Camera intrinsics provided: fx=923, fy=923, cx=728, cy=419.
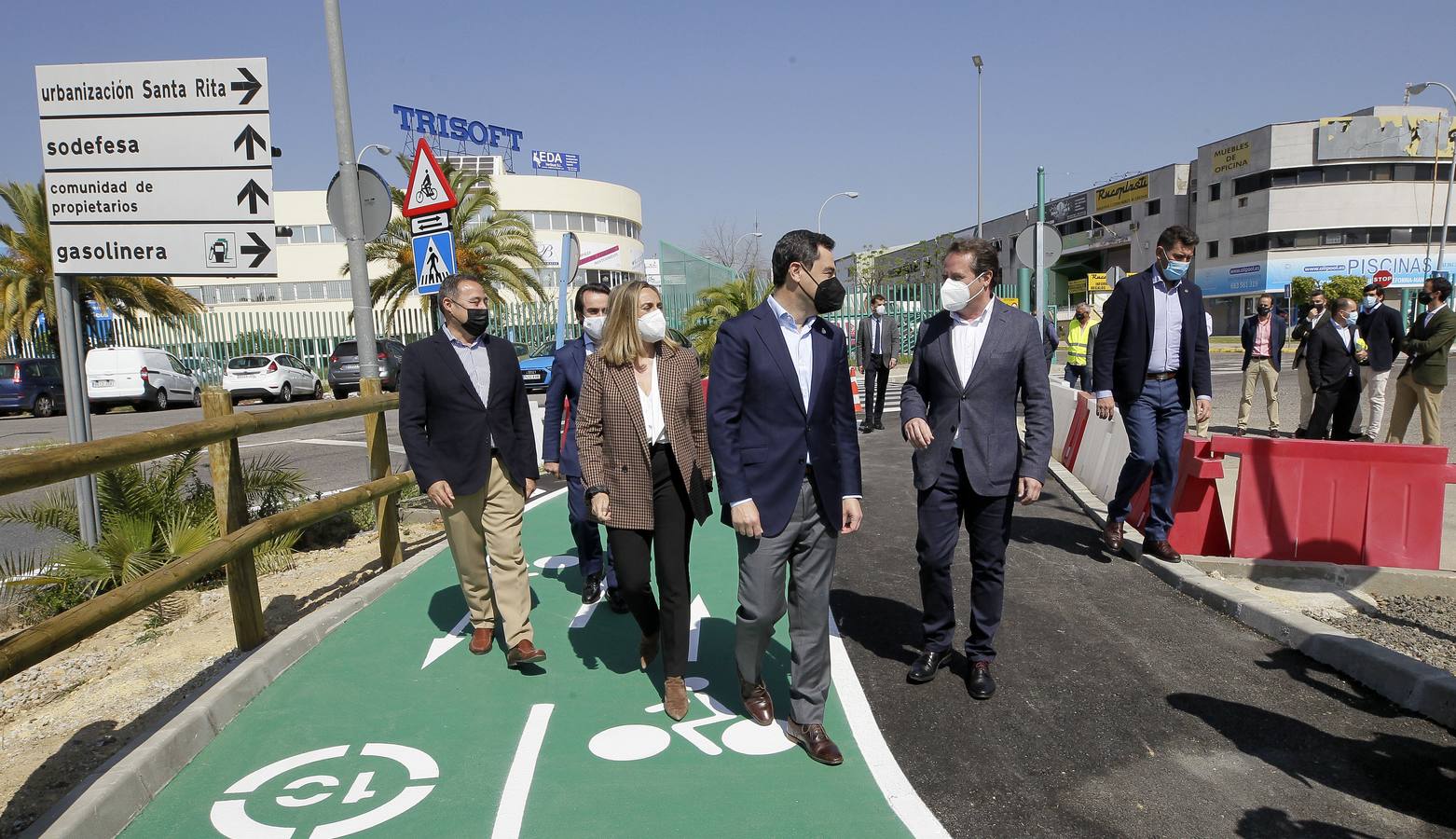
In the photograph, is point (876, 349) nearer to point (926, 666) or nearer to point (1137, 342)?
point (1137, 342)

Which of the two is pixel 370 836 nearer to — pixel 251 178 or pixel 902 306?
pixel 251 178

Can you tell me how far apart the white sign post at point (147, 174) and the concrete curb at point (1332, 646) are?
245 inches

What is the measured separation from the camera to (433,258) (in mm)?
8945

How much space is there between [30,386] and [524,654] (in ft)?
81.7

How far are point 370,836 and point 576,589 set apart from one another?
309cm

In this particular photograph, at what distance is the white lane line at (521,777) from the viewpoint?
10.7ft

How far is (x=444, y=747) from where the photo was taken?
12.9ft

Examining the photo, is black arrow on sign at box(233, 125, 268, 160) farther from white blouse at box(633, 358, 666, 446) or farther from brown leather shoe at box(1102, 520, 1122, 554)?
brown leather shoe at box(1102, 520, 1122, 554)

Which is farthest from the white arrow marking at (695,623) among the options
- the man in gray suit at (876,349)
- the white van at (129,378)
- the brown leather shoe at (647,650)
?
the white van at (129,378)

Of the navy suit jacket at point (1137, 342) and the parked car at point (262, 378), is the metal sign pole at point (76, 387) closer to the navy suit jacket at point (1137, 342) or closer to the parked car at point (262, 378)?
the navy suit jacket at point (1137, 342)

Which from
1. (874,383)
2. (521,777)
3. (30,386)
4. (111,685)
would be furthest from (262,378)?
(521,777)

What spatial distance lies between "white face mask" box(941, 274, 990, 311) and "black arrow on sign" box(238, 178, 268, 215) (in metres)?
4.50

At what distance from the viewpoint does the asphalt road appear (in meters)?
3.23

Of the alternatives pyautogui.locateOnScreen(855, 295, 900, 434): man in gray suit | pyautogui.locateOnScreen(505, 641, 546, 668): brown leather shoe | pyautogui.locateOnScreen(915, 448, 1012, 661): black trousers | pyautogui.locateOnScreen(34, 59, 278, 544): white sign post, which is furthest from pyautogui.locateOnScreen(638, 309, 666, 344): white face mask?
pyautogui.locateOnScreen(855, 295, 900, 434): man in gray suit
